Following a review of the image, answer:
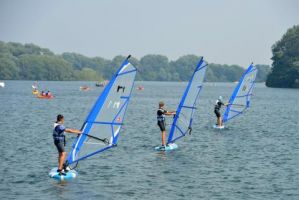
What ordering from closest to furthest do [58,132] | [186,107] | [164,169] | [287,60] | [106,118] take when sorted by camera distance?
1. [58,132]
2. [106,118]
3. [164,169]
4. [186,107]
5. [287,60]

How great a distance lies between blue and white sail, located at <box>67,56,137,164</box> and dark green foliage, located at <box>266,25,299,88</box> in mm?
157517

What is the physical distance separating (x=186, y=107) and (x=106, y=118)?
9.74 m

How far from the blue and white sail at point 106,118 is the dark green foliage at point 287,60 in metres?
158

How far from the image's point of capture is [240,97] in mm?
48031

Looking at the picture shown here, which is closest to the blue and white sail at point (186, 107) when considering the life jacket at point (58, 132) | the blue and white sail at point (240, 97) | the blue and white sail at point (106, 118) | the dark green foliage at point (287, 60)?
the blue and white sail at point (106, 118)

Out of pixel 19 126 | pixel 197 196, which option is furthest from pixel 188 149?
pixel 19 126

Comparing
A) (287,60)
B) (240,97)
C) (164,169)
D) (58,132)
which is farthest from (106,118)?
(287,60)

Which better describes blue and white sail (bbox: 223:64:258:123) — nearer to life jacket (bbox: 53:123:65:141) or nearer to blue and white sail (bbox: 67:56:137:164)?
blue and white sail (bbox: 67:56:137:164)

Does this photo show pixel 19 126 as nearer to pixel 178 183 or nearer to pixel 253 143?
pixel 253 143

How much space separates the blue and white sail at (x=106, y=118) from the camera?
23.6 m

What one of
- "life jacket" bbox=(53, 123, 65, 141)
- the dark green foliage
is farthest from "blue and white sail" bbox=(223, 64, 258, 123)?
the dark green foliage

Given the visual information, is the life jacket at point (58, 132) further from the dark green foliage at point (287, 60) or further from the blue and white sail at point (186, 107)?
the dark green foliage at point (287, 60)

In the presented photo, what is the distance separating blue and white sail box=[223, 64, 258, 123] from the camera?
155 feet

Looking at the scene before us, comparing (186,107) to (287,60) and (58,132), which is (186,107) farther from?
(287,60)
